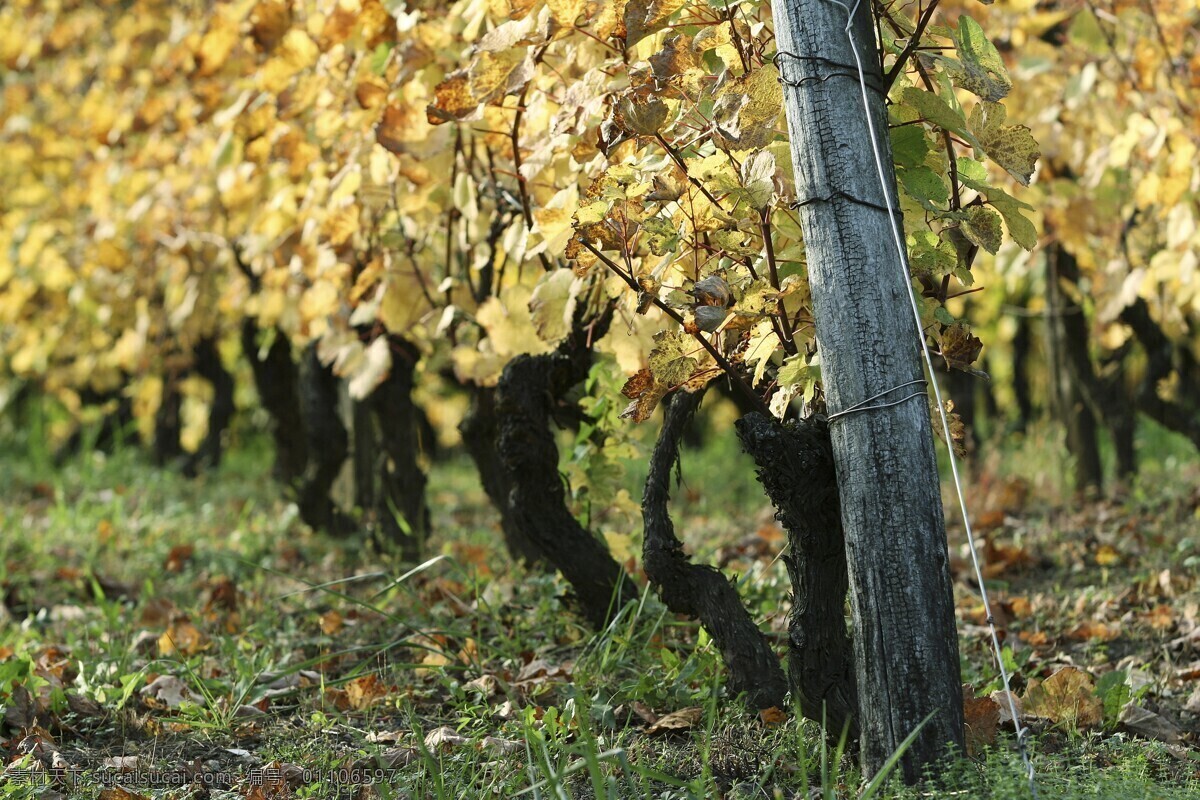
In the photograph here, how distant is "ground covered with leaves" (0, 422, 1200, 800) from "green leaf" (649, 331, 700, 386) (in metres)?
0.54

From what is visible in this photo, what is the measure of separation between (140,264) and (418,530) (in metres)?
3.30

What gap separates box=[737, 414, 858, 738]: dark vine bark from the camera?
6.05 feet

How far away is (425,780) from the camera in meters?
1.99

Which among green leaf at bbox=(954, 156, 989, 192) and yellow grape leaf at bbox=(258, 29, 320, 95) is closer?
green leaf at bbox=(954, 156, 989, 192)

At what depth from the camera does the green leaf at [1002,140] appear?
1.81 meters

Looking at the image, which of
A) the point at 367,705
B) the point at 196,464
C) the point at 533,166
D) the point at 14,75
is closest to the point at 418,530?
the point at 367,705

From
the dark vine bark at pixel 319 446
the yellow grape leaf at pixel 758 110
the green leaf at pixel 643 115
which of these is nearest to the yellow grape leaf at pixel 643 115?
the green leaf at pixel 643 115

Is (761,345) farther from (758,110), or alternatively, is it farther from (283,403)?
(283,403)

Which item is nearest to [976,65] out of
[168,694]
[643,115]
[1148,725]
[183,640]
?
[643,115]

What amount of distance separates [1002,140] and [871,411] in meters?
0.48

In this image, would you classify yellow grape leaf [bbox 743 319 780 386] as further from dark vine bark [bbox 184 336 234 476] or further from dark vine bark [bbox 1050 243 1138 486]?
dark vine bark [bbox 184 336 234 476]

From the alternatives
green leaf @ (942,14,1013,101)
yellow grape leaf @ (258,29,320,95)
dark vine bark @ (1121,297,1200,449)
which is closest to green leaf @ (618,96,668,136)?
green leaf @ (942,14,1013,101)

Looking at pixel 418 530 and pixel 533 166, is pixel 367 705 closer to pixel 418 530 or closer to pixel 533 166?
pixel 533 166

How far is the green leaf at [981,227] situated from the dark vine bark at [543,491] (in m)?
0.99
